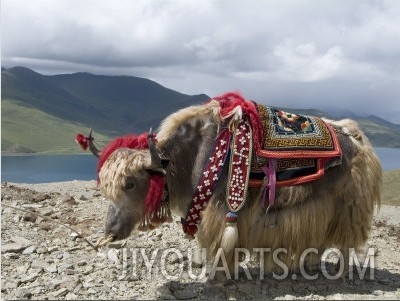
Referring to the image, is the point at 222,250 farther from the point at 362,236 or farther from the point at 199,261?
the point at 362,236

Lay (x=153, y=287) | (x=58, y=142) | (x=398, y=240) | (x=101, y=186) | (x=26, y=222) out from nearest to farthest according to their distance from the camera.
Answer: (x=101, y=186), (x=153, y=287), (x=26, y=222), (x=398, y=240), (x=58, y=142)

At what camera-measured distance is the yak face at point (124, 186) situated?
180 inches

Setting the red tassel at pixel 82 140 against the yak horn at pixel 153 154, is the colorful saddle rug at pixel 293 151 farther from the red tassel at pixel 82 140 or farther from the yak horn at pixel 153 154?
the red tassel at pixel 82 140

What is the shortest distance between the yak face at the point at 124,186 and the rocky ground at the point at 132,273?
26.6 inches

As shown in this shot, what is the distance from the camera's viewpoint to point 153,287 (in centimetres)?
500

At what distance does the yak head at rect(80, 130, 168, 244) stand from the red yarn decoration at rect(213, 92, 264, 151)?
3.02 ft

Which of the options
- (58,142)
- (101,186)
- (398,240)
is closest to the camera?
(101,186)

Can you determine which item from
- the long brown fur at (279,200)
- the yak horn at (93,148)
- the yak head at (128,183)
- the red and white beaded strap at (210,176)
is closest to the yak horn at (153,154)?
the yak head at (128,183)

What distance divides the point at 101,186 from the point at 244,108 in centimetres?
160

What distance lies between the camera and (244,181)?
482 cm

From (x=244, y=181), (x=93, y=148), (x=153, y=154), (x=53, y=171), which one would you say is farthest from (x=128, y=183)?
(x=53, y=171)

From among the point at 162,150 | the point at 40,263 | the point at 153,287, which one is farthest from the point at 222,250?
the point at 40,263

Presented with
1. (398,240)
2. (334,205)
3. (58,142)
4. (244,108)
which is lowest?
(58,142)

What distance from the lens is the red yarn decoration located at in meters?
5.00
